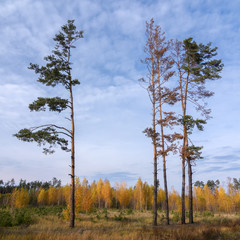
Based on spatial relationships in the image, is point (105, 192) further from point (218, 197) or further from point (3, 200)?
point (3, 200)

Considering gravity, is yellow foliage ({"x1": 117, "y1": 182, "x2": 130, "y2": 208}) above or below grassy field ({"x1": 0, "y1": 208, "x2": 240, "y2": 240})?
below

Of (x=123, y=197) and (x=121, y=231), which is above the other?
(x=121, y=231)

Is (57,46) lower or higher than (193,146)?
higher

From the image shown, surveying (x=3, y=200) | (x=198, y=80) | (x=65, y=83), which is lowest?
(x=3, y=200)

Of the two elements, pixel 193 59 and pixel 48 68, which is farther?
pixel 193 59

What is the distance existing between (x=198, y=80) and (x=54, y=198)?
73756 millimetres

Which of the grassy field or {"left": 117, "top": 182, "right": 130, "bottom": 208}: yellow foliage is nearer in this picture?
the grassy field

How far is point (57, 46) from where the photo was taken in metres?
15.7

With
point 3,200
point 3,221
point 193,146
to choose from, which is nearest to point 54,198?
point 3,200

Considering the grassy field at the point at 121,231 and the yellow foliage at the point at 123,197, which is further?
the yellow foliage at the point at 123,197

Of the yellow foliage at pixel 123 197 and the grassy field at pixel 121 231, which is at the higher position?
the grassy field at pixel 121 231

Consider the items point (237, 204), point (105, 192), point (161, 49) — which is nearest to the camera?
point (161, 49)

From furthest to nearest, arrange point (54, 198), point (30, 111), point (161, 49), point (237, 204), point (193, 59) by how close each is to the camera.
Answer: point (54, 198)
point (237, 204)
point (193, 59)
point (161, 49)
point (30, 111)

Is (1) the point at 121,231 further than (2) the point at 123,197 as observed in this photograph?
No
